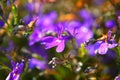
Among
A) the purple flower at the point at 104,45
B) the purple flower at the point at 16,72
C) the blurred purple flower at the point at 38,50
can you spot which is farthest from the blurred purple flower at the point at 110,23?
the purple flower at the point at 16,72

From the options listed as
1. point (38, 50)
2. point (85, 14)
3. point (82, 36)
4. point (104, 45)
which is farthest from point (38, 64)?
point (85, 14)

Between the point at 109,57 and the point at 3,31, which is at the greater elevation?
the point at 3,31

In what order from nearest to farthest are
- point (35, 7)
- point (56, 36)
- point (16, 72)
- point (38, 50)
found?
1. point (16, 72)
2. point (56, 36)
3. point (38, 50)
4. point (35, 7)

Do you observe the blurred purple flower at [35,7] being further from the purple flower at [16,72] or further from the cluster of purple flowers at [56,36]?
the purple flower at [16,72]

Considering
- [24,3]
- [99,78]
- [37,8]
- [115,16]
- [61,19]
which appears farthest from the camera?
[24,3]

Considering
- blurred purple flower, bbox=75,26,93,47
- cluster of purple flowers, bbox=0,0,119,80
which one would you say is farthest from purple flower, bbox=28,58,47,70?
blurred purple flower, bbox=75,26,93,47

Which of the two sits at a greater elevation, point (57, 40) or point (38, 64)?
point (57, 40)

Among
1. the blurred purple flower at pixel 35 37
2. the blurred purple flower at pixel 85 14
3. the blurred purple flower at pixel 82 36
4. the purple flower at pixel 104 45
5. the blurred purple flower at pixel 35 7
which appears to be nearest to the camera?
the purple flower at pixel 104 45

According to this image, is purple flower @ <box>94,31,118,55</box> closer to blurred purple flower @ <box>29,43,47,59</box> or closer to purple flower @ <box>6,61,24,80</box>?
purple flower @ <box>6,61,24,80</box>

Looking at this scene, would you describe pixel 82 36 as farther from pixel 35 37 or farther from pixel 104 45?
pixel 104 45

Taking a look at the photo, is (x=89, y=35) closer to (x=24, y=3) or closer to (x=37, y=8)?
(x=37, y=8)

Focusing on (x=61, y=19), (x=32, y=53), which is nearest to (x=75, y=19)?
(x=61, y=19)
